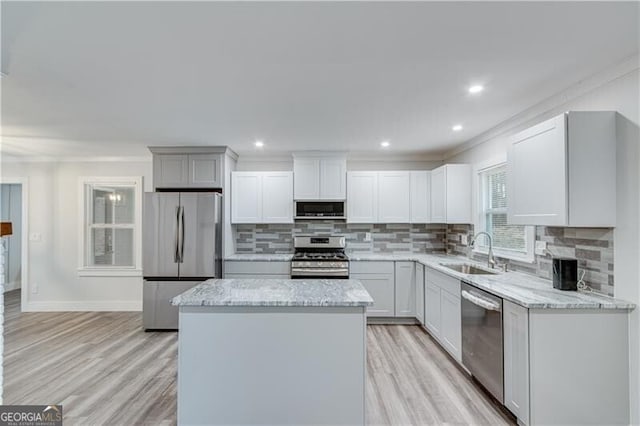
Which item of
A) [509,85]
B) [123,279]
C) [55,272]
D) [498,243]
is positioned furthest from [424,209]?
[55,272]

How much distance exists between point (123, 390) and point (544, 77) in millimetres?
4153

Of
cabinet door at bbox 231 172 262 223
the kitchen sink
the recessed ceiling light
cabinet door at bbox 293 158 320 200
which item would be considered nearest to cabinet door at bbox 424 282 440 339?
the kitchen sink

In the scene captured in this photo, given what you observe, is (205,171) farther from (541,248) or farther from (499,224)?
(541,248)

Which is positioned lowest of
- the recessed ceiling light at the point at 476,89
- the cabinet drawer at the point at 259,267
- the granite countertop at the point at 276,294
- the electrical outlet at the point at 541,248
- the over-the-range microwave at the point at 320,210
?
the cabinet drawer at the point at 259,267

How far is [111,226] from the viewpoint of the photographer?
5156mm

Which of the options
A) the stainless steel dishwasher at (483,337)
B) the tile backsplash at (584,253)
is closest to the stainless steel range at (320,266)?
the stainless steel dishwasher at (483,337)

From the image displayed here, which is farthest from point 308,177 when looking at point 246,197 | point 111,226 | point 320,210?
point 111,226

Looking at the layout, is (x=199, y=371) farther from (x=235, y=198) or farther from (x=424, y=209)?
(x=424, y=209)

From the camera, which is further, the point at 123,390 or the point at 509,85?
the point at 123,390

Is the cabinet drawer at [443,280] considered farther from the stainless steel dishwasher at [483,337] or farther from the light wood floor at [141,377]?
the light wood floor at [141,377]

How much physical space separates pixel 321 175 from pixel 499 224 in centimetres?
240

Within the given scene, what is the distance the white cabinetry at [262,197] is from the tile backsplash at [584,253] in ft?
10.0

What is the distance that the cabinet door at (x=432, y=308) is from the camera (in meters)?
3.66

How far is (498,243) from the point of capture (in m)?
3.67
